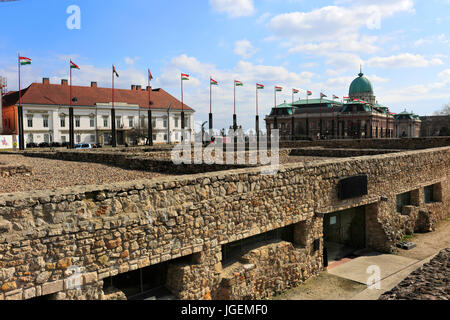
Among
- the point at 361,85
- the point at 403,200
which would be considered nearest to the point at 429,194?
the point at 403,200

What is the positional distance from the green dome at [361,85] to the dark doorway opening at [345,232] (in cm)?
9392

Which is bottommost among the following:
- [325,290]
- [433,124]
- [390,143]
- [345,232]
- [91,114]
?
[325,290]

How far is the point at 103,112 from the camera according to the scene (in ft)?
196

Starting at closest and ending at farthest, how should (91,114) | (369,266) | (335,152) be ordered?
1. (369,266)
2. (335,152)
3. (91,114)

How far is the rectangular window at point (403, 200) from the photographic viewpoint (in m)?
14.2

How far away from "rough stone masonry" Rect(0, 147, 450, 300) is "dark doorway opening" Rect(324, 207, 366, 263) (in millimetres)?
743

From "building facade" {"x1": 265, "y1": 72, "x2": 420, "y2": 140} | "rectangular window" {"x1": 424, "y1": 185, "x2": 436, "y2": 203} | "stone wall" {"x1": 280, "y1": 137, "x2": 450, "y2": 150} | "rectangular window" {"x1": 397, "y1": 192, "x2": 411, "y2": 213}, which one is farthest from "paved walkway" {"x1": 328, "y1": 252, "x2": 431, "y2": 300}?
"building facade" {"x1": 265, "y1": 72, "x2": 420, "y2": 140}

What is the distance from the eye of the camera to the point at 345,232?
1237 cm

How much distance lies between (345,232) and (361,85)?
94.8 metres

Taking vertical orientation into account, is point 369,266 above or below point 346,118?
below

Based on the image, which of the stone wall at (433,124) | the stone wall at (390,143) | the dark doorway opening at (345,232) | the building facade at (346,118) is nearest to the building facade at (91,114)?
the building facade at (346,118)

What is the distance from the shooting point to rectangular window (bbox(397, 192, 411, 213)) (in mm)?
14242

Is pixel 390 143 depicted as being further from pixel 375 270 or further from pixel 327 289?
pixel 327 289

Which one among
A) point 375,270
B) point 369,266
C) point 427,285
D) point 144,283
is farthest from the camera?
point 369,266
